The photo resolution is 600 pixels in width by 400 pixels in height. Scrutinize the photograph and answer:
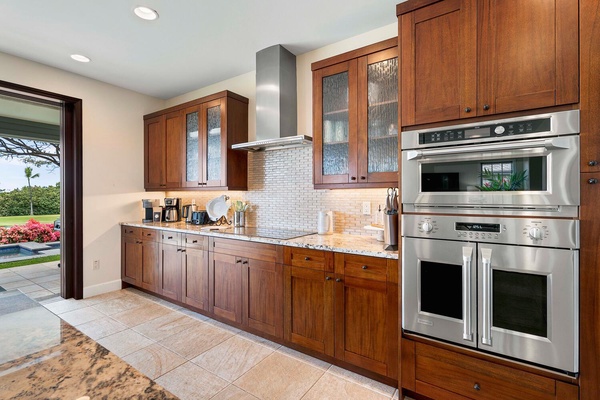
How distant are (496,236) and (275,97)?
2.29m

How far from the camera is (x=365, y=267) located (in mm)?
2029

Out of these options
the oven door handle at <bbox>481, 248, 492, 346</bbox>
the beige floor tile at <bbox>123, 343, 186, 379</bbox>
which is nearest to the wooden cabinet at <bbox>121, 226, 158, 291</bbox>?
the beige floor tile at <bbox>123, 343, 186, 379</bbox>

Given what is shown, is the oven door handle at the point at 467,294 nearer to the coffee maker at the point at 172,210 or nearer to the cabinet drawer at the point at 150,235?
the cabinet drawer at the point at 150,235

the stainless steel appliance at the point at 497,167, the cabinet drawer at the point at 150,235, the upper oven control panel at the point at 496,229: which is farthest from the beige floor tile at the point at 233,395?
the cabinet drawer at the point at 150,235

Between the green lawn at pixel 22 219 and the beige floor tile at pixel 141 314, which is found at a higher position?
the green lawn at pixel 22 219

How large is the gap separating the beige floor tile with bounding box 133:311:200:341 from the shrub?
2.24 m

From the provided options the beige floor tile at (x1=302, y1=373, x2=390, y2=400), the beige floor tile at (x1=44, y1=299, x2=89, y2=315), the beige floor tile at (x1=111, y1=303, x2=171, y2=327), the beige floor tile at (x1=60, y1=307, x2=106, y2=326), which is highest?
the beige floor tile at (x1=44, y1=299, x2=89, y2=315)

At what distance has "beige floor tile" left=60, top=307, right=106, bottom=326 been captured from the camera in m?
3.03

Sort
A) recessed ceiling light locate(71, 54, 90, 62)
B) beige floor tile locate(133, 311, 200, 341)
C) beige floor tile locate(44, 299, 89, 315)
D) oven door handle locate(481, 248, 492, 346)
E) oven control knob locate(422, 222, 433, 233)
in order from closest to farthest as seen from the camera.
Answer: oven door handle locate(481, 248, 492, 346)
oven control knob locate(422, 222, 433, 233)
beige floor tile locate(133, 311, 200, 341)
recessed ceiling light locate(71, 54, 90, 62)
beige floor tile locate(44, 299, 89, 315)

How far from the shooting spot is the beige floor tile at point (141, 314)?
3020 mm

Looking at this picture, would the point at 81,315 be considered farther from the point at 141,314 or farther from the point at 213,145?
the point at 213,145

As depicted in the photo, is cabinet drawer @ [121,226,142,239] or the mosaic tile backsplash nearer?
the mosaic tile backsplash

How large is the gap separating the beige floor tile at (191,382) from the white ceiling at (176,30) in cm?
282

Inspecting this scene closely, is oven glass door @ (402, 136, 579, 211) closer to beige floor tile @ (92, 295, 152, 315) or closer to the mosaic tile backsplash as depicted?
the mosaic tile backsplash
